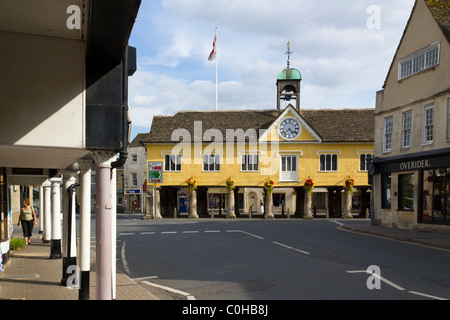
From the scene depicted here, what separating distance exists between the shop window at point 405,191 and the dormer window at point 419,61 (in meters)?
5.32

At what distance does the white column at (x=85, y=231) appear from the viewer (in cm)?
781

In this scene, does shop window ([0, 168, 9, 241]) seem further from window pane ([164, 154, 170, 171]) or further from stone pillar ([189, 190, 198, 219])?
window pane ([164, 154, 170, 171])

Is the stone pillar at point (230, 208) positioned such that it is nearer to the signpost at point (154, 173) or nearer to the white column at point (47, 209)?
the signpost at point (154, 173)

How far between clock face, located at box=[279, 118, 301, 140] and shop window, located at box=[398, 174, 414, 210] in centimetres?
1829

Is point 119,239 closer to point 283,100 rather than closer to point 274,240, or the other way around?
point 274,240

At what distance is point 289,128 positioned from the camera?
42.8 meters

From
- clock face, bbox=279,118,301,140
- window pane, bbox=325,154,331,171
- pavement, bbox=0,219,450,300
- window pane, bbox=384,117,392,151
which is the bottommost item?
pavement, bbox=0,219,450,300

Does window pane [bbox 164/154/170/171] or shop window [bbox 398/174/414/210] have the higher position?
window pane [bbox 164/154/170/171]

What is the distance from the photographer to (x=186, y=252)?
51.1 feet

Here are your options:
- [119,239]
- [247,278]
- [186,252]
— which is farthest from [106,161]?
[119,239]

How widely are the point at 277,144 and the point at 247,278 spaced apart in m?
32.6

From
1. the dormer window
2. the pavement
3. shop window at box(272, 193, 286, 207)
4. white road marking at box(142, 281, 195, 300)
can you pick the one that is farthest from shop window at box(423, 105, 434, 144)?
shop window at box(272, 193, 286, 207)

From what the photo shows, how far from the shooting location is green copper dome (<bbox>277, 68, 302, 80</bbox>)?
4516 cm
